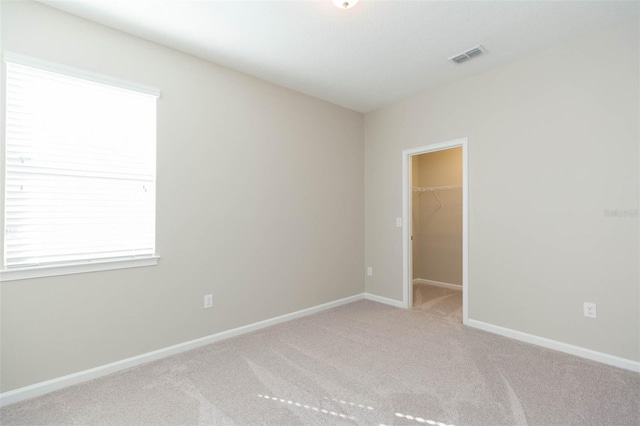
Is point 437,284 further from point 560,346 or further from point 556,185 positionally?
point 556,185

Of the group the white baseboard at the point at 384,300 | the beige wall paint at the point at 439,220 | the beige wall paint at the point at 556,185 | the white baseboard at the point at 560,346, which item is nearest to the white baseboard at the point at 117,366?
the white baseboard at the point at 384,300

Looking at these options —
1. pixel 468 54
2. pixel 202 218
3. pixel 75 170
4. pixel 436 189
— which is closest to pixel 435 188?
pixel 436 189

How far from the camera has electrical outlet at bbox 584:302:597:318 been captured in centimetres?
252

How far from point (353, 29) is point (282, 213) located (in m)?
1.90

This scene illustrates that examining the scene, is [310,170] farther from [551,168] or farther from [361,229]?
[551,168]

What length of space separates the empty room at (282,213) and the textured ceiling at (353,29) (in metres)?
0.02

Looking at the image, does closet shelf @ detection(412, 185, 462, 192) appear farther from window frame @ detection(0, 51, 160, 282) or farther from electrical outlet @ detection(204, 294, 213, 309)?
window frame @ detection(0, 51, 160, 282)

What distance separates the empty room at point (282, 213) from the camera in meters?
2.01

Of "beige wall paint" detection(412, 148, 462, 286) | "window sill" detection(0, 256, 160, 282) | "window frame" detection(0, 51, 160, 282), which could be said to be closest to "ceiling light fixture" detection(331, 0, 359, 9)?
"window frame" detection(0, 51, 160, 282)

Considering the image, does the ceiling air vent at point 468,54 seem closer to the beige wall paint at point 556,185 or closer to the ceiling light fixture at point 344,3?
the beige wall paint at point 556,185

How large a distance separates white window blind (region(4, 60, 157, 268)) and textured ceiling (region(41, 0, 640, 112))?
0.57 m

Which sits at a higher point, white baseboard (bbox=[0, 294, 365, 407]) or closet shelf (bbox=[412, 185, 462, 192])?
closet shelf (bbox=[412, 185, 462, 192])

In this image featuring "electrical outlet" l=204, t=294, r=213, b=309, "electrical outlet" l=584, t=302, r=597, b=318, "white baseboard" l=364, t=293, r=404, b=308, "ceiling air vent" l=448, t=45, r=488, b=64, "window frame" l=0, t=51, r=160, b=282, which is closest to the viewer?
"window frame" l=0, t=51, r=160, b=282

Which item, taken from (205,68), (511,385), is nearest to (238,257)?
(205,68)
